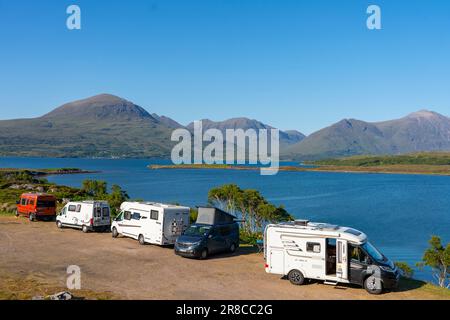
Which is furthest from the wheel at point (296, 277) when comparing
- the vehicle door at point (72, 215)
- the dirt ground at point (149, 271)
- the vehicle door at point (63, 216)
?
the vehicle door at point (63, 216)

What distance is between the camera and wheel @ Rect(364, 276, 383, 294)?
15.8m

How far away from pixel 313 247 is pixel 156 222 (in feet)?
36.2

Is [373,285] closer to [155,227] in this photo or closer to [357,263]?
[357,263]

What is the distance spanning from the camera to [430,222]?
2889 inches

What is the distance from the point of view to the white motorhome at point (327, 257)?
52.6 feet

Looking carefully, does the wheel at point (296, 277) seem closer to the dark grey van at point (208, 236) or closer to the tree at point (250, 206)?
the dark grey van at point (208, 236)

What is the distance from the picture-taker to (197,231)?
22.9 meters

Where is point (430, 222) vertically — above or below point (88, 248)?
below

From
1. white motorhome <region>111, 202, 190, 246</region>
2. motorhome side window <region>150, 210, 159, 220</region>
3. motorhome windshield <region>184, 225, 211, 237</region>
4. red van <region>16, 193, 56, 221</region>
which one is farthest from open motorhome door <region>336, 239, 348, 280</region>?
red van <region>16, 193, 56, 221</region>

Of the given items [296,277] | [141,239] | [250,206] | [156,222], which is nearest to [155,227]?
[156,222]

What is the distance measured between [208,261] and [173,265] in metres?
2.04

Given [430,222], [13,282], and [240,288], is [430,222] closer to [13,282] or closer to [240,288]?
[240,288]
